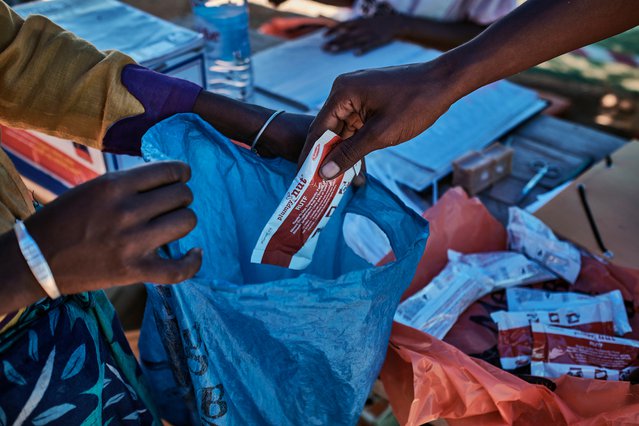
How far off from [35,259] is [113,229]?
0.07 m

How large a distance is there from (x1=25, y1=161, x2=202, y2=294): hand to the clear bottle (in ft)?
3.27

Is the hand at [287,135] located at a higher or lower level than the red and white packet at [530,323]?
higher

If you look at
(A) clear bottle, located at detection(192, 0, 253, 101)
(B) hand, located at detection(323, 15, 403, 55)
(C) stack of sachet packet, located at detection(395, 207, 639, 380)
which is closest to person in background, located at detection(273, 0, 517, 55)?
(B) hand, located at detection(323, 15, 403, 55)

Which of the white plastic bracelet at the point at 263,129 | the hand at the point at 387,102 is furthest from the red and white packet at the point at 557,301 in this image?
the white plastic bracelet at the point at 263,129

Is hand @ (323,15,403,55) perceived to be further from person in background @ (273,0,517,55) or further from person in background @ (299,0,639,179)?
Result: person in background @ (299,0,639,179)

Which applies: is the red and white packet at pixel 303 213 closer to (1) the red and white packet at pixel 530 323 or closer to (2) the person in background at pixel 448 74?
(2) the person in background at pixel 448 74

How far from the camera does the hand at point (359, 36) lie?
5.92 feet

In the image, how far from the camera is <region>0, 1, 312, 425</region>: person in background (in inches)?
21.1

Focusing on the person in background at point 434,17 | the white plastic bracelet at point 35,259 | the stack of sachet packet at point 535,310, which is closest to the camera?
the white plastic bracelet at point 35,259

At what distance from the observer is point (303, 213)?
777 millimetres

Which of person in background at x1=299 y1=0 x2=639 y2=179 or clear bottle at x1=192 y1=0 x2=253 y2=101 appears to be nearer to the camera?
person in background at x1=299 y1=0 x2=639 y2=179

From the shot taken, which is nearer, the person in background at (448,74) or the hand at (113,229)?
the hand at (113,229)

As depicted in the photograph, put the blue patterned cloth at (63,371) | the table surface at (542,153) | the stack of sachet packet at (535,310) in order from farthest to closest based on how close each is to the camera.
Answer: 1. the table surface at (542,153)
2. the stack of sachet packet at (535,310)
3. the blue patterned cloth at (63,371)

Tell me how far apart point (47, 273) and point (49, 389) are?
0.69 ft
